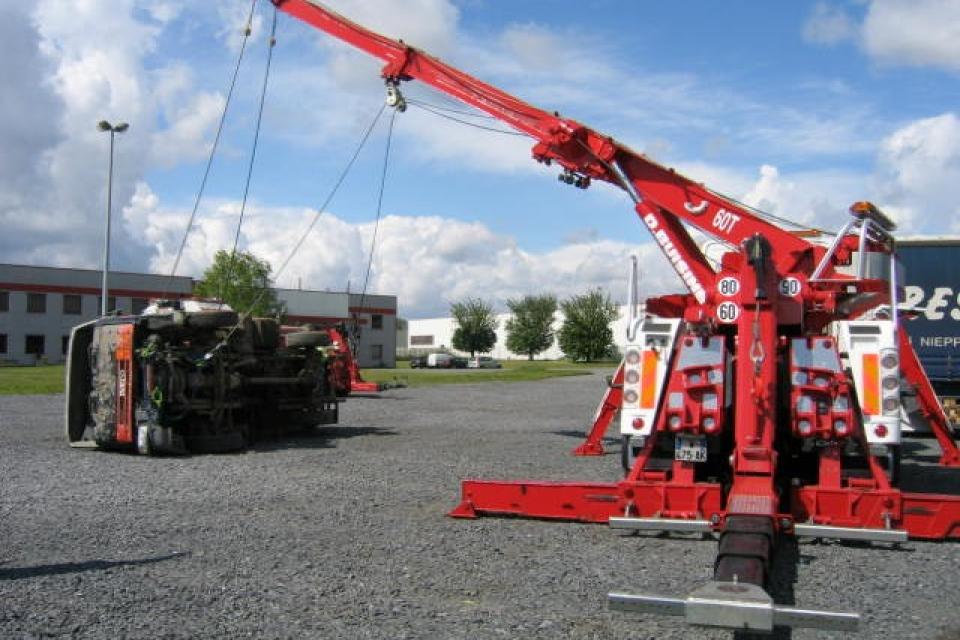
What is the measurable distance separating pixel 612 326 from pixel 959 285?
66.1 meters

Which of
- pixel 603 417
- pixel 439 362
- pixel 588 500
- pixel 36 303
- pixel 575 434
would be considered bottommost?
pixel 575 434

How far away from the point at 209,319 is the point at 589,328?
65.6m

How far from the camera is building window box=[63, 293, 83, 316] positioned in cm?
6831

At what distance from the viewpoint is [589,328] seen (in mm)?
77938

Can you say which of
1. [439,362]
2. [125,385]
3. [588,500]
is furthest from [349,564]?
[439,362]

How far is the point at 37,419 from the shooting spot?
19031 millimetres

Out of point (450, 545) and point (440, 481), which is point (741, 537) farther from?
point (440, 481)

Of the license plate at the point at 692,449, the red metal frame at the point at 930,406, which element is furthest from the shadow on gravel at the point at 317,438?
the red metal frame at the point at 930,406

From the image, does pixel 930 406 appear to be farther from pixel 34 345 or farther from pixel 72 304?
pixel 34 345

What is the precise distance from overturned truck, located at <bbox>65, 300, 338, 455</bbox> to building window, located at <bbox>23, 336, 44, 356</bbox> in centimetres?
5893

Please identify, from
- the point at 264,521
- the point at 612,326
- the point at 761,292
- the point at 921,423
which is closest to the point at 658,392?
the point at 761,292

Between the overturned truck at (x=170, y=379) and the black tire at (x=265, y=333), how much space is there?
17 millimetres

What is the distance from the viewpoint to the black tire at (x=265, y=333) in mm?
15289

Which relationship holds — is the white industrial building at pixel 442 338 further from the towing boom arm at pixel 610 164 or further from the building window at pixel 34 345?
the towing boom arm at pixel 610 164
